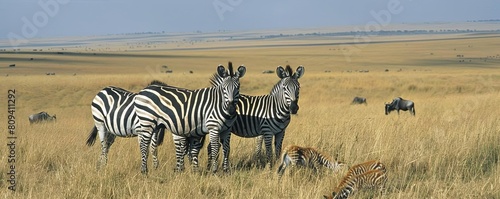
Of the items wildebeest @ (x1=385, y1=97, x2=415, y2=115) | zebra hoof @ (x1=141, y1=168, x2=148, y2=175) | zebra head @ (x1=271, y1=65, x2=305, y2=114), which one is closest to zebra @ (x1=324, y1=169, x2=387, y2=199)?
zebra head @ (x1=271, y1=65, x2=305, y2=114)

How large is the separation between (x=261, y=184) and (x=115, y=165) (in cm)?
195

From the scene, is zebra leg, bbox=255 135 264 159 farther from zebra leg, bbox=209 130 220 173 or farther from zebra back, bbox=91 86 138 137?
zebra back, bbox=91 86 138 137

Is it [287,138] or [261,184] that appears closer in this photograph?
[261,184]

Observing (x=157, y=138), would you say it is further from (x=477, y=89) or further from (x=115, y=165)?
(x=477, y=89)

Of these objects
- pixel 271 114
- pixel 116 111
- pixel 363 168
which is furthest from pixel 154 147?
pixel 363 168

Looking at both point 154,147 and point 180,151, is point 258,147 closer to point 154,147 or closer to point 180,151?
point 180,151

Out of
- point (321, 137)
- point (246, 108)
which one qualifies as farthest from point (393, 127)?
point (246, 108)

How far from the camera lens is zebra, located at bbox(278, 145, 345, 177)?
22.1ft

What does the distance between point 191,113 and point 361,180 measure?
2174 millimetres

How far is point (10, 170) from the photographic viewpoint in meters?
7.05

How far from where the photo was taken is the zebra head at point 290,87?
280 inches

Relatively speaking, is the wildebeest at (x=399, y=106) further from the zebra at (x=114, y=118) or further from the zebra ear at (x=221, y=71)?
the zebra ear at (x=221, y=71)

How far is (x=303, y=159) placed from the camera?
6816 mm

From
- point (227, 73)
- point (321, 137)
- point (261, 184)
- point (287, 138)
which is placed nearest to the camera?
point (261, 184)
